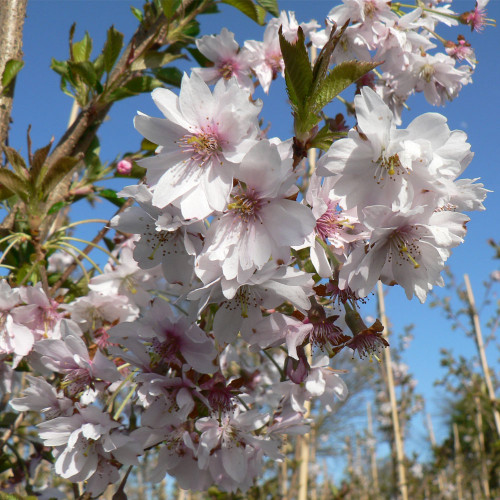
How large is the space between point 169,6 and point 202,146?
2.55 feet

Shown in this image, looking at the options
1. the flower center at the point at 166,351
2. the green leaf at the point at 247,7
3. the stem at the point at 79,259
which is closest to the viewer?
the flower center at the point at 166,351

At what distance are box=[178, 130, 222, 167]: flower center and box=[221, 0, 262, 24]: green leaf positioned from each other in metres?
0.92

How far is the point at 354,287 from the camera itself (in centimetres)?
80

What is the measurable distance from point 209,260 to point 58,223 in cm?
119

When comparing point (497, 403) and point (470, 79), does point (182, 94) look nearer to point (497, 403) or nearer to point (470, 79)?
point (470, 79)

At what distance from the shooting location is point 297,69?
756 mm

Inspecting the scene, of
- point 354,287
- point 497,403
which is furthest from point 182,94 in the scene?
point 497,403

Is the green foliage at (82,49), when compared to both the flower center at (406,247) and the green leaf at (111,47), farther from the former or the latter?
the flower center at (406,247)

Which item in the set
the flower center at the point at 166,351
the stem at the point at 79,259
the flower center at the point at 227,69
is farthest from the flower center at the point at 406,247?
the flower center at the point at 227,69

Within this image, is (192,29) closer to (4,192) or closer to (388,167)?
(4,192)

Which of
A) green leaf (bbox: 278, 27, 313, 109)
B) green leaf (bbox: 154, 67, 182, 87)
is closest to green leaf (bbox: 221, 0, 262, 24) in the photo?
green leaf (bbox: 154, 67, 182, 87)

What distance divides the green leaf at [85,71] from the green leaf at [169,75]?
24 cm

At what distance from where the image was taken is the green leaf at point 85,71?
54.5 inches

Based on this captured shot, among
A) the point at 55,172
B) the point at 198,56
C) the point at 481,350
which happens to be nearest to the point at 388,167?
the point at 55,172
